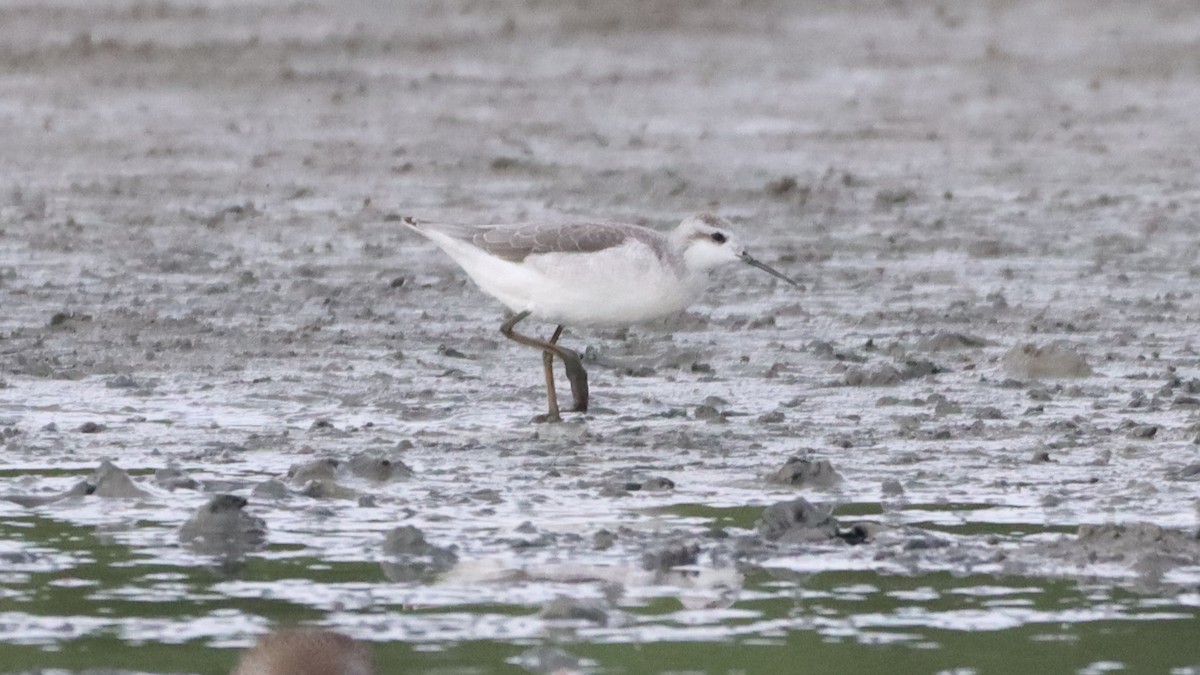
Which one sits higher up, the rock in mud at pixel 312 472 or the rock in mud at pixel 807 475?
the rock in mud at pixel 312 472

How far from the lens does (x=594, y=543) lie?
7895mm

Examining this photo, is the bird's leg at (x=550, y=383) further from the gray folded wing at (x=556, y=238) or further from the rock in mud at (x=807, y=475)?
the rock in mud at (x=807, y=475)

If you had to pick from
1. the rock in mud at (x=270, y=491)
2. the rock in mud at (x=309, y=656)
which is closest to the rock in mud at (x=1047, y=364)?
the rock in mud at (x=270, y=491)

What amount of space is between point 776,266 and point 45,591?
775 centimetres

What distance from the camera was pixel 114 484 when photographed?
866 centimetres

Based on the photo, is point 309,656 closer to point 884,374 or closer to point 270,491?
point 270,491

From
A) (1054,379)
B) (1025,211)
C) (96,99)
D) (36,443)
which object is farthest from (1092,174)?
(36,443)

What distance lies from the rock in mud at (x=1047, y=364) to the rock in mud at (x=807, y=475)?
2.60 metres

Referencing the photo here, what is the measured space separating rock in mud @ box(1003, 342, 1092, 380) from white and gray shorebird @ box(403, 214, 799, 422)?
4.72 feet

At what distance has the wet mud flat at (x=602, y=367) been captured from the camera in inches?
283

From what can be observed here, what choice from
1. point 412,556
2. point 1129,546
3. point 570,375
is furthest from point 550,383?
point 1129,546

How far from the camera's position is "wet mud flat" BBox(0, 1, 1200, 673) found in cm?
718

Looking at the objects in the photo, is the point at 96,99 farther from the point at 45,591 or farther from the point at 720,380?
the point at 45,591

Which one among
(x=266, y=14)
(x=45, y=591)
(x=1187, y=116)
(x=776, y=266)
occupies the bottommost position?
(x=45, y=591)
